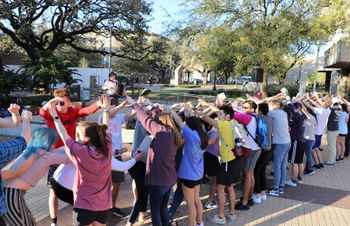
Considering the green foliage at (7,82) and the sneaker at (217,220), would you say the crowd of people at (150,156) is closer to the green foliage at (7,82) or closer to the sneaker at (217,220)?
the sneaker at (217,220)

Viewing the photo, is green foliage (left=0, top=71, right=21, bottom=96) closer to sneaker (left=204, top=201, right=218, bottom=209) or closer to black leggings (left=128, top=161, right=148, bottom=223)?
sneaker (left=204, top=201, right=218, bottom=209)

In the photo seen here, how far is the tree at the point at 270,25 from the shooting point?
19.8 metres

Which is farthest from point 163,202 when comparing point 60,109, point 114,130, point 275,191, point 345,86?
point 345,86

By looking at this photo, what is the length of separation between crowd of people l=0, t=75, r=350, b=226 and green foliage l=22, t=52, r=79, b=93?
15.0 meters

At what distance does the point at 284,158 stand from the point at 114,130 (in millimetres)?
3393

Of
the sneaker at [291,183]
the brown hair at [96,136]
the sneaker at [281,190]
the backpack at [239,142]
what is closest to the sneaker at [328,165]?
the sneaker at [291,183]

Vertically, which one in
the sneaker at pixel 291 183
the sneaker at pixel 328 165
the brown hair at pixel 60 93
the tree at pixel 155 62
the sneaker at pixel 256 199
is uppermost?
the tree at pixel 155 62

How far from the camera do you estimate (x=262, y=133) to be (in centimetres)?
598

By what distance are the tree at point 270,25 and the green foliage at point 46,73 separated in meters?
8.66

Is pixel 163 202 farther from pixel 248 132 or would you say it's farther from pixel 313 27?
pixel 313 27

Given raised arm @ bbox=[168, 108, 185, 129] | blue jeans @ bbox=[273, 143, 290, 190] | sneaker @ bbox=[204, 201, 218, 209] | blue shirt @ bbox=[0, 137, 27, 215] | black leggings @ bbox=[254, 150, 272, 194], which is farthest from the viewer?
blue jeans @ bbox=[273, 143, 290, 190]

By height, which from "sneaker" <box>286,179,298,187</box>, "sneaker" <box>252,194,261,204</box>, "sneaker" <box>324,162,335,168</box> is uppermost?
"sneaker" <box>252,194,261,204</box>

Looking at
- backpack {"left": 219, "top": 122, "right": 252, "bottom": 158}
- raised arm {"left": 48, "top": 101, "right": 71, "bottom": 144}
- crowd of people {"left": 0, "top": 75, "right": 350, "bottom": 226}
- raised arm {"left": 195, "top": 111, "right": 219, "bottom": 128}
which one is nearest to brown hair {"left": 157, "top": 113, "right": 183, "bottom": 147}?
crowd of people {"left": 0, "top": 75, "right": 350, "bottom": 226}

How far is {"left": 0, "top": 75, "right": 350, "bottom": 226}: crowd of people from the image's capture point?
10.4 feet
